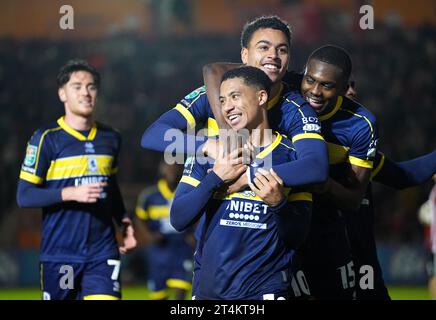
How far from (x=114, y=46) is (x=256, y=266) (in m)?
14.5

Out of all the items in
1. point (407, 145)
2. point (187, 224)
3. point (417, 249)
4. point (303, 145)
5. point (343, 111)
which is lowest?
point (187, 224)

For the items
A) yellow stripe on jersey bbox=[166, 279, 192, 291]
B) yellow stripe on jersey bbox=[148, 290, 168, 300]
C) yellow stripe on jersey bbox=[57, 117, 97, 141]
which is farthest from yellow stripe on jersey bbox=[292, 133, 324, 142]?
yellow stripe on jersey bbox=[148, 290, 168, 300]

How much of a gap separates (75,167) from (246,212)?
2.48 meters

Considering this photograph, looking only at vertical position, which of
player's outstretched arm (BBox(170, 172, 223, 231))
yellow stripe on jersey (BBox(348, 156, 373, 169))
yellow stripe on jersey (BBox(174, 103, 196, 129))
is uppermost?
yellow stripe on jersey (BBox(174, 103, 196, 129))

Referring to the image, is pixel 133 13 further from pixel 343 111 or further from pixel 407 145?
pixel 343 111

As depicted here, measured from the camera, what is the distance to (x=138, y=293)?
47.2 feet

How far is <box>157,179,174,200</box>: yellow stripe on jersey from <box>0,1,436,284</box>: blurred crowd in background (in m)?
4.57

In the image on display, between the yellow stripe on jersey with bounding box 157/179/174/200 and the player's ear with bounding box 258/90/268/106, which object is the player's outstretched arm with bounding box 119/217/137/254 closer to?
the player's ear with bounding box 258/90/268/106

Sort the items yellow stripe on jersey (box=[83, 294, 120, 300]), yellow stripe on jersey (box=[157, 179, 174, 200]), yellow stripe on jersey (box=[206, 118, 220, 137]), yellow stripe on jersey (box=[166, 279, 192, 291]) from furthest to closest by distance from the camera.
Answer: yellow stripe on jersey (box=[157, 179, 174, 200]), yellow stripe on jersey (box=[166, 279, 192, 291]), yellow stripe on jersey (box=[83, 294, 120, 300]), yellow stripe on jersey (box=[206, 118, 220, 137])

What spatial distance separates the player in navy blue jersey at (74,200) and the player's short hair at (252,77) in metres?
2.02

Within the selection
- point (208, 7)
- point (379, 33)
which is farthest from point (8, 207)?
point (379, 33)

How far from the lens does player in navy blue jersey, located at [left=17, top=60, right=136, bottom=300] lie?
21.7ft

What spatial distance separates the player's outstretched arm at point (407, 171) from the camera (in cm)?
626
